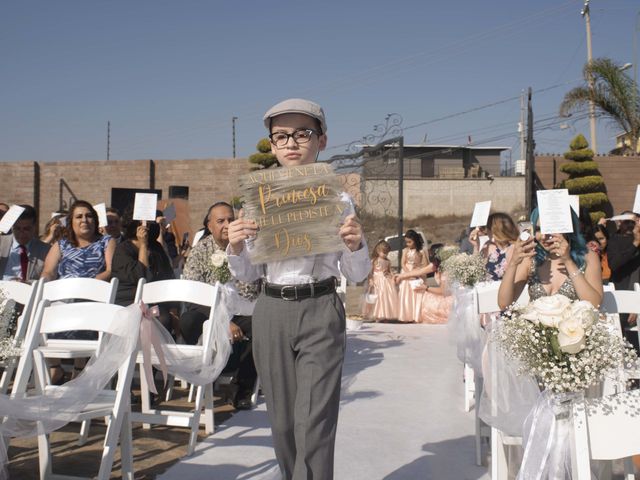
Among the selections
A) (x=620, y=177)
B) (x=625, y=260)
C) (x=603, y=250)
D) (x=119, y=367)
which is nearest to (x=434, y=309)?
(x=603, y=250)

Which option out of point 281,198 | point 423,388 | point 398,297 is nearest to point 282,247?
point 281,198

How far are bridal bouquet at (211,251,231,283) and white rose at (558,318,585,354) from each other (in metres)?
3.75

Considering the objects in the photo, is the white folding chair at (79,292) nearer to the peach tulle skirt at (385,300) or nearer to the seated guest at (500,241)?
the seated guest at (500,241)

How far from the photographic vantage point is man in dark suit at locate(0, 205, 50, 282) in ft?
24.9

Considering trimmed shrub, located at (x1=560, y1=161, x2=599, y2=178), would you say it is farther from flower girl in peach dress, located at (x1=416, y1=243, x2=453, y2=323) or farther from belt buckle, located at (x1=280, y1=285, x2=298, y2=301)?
belt buckle, located at (x1=280, y1=285, x2=298, y2=301)

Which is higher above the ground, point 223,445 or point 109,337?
point 109,337

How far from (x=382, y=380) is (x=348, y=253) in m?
4.55

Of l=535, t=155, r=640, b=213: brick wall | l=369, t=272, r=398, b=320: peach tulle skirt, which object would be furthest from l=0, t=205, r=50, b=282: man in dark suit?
l=535, t=155, r=640, b=213: brick wall

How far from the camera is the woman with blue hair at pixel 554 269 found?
4.19 meters

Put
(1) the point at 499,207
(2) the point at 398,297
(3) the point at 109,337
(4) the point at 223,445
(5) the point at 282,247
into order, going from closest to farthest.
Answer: (5) the point at 282,247 < (3) the point at 109,337 < (4) the point at 223,445 < (2) the point at 398,297 < (1) the point at 499,207

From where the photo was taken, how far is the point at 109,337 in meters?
4.21

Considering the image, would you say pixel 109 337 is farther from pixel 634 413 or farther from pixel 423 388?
pixel 423 388

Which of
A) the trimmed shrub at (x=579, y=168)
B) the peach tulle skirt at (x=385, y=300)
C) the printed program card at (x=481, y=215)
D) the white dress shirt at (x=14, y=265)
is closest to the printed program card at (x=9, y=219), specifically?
the white dress shirt at (x=14, y=265)

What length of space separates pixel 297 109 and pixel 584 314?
1493 mm
